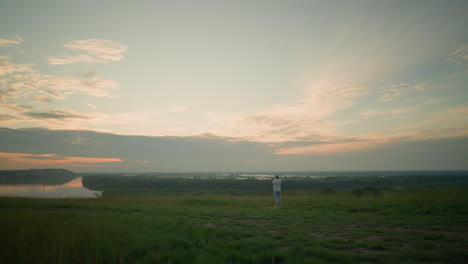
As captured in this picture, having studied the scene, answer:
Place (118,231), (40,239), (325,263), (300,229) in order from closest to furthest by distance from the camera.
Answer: (325,263), (40,239), (118,231), (300,229)

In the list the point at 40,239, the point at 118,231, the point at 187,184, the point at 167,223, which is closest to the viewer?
the point at 40,239

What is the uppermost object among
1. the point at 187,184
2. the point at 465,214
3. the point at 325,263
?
the point at 325,263

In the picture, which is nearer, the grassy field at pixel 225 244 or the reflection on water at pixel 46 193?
the grassy field at pixel 225 244

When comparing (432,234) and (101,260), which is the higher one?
(101,260)

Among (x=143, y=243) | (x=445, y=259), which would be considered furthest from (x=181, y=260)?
(x=445, y=259)

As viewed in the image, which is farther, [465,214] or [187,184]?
[187,184]

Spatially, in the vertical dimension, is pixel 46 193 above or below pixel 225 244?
below

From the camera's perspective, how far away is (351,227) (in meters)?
10.0

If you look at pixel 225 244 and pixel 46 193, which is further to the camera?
pixel 46 193

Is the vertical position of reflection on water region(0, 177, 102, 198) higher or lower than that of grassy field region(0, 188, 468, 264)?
lower

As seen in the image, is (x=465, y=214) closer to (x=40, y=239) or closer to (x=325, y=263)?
(x=325, y=263)

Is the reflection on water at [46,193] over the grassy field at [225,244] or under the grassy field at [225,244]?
under

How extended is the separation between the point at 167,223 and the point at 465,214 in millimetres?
15392

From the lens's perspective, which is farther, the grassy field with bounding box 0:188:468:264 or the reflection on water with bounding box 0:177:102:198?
the reflection on water with bounding box 0:177:102:198
